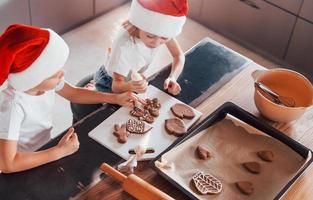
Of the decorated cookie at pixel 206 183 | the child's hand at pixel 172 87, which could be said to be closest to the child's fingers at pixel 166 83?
the child's hand at pixel 172 87

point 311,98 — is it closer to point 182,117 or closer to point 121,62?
point 182,117

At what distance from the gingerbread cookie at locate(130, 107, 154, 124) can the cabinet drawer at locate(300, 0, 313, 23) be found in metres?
1.62

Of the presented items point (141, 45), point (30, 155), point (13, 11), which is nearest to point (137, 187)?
point (30, 155)

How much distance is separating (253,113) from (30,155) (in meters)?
0.72

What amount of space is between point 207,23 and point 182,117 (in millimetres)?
1881

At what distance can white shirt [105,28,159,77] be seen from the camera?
1.66m

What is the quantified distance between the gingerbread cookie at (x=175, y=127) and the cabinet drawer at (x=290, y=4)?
1601 mm

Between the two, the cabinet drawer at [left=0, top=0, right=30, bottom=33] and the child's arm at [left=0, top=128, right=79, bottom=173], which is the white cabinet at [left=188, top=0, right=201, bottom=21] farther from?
the child's arm at [left=0, top=128, right=79, bottom=173]

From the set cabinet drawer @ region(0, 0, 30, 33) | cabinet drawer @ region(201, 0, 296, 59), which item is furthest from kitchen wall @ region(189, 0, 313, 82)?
cabinet drawer @ region(0, 0, 30, 33)

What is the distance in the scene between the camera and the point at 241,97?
1.62 meters

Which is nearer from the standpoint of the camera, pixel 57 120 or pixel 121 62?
pixel 121 62

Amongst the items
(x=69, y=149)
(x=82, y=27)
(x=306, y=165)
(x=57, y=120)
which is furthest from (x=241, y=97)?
(x=82, y=27)

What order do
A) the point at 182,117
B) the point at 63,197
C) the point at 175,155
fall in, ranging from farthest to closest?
1. the point at 182,117
2. the point at 175,155
3. the point at 63,197

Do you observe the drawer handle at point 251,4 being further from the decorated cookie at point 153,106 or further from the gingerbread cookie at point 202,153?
the gingerbread cookie at point 202,153
